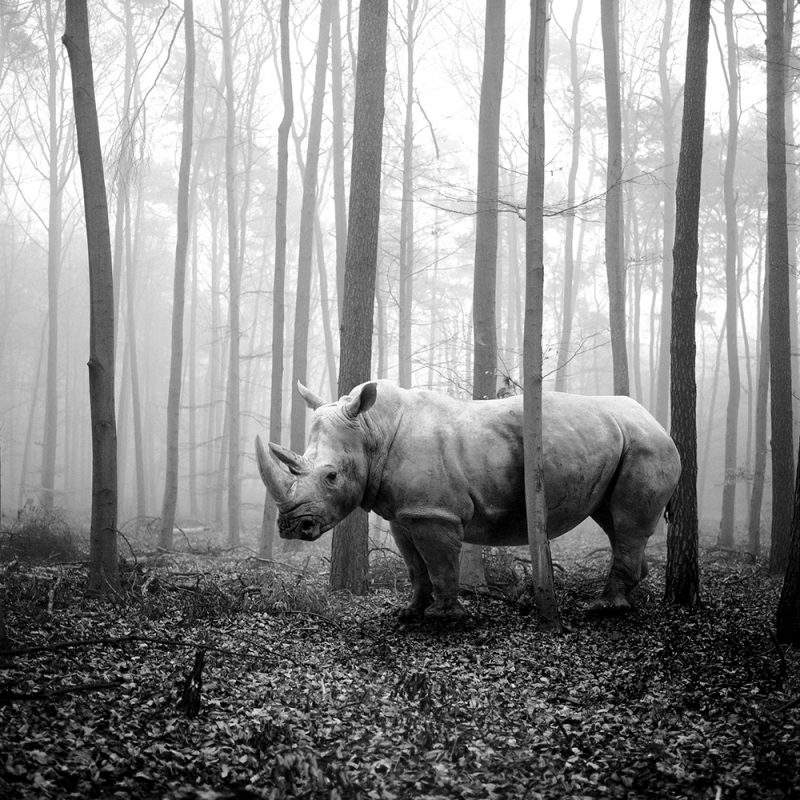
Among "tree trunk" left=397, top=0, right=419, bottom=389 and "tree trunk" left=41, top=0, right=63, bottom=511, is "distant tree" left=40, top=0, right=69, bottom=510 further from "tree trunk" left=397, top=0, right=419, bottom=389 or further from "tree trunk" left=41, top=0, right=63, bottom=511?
"tree trunk" left=397, top=0, right=419, bottom=389

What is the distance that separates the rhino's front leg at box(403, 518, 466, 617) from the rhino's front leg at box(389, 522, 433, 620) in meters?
0.26

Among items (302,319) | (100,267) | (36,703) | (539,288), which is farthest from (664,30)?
(36,703)

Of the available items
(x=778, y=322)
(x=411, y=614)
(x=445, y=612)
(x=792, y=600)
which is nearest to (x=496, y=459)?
(x=445, y=612)

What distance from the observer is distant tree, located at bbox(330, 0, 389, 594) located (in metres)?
9.12

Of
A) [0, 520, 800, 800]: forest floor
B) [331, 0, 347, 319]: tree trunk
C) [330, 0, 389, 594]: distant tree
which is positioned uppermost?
[331, 0, 347, 319]: tree trunk

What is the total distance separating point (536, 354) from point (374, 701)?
12.0 ft

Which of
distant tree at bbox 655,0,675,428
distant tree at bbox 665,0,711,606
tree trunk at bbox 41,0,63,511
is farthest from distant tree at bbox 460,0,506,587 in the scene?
tree trunk at bbox 41,0,63,511

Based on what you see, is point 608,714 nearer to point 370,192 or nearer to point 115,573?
point 115,573

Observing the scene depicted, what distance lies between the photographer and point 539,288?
24.8 ft

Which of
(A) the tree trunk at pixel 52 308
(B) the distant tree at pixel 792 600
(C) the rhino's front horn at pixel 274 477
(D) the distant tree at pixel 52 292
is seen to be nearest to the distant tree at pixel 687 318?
(B) the distant tree at pixel 792 600

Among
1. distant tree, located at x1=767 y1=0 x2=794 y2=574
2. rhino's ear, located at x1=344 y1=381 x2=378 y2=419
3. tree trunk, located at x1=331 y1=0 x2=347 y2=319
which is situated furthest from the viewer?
tree trunk, located at x1=331 y1=0 x2=347 y2=319

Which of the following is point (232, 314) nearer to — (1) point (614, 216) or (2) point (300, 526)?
(1) point (614, 216)

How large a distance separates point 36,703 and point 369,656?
283 cm

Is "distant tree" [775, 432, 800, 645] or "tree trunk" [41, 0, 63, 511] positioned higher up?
"tree trunk" [41, 0, 63, 511]
